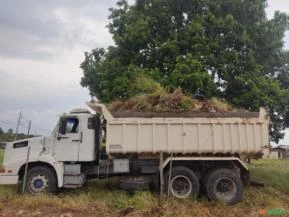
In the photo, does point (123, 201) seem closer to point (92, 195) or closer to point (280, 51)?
point (92, 195)

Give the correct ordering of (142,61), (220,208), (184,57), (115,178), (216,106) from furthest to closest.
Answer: (142,61) < (184,57) < (115,178) < (216,106) < (220,208)

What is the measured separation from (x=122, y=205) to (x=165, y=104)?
11.6 feet

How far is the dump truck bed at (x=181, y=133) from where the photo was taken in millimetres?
12742

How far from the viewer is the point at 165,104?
13.3 metres

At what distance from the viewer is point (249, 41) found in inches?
698

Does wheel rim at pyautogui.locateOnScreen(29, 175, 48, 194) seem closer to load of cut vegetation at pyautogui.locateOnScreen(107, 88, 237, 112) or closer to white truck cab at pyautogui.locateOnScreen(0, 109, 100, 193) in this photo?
white truck cab at pyautogui.locateOnScreen(0, 109, 100, 193)

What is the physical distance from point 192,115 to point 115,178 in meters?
3.75

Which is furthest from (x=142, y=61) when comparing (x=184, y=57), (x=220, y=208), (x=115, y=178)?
(x=220, y=208)

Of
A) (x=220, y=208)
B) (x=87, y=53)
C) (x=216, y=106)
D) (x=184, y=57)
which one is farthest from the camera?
(x=87, y=53)

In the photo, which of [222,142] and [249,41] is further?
[249,41]

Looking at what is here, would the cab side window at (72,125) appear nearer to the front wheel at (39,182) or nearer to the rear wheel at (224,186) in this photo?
the front wheel at (39,182)

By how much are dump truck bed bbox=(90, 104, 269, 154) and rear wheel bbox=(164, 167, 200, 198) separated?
606mm

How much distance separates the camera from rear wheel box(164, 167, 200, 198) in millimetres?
12547

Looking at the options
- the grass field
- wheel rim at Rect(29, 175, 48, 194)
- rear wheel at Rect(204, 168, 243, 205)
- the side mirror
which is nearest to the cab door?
the side mirror
